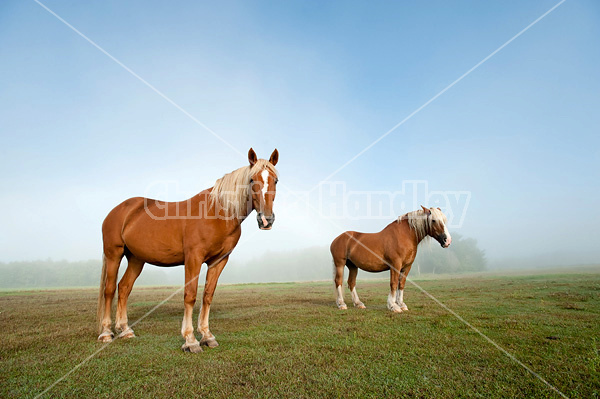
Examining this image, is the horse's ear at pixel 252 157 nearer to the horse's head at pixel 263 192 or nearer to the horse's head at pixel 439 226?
the horse's head at pixel 263 192

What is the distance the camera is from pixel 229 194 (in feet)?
18.2

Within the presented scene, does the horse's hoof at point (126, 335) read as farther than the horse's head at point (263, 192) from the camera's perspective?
Yes

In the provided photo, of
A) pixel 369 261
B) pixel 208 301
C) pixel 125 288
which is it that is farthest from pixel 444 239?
pixel 125 288

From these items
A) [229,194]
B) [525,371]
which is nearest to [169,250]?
[229,194]

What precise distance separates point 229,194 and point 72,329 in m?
4.68

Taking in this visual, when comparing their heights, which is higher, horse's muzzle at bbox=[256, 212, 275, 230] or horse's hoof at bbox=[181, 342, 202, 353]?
horse's muzzle at bbox=[256, 212, 275, 230]

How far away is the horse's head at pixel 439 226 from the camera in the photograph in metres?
9.12

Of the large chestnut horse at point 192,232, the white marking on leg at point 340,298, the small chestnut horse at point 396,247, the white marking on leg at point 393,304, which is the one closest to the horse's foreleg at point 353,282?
the small chestnut horse at point 396,247

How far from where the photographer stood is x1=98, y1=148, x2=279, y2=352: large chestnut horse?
5.23m

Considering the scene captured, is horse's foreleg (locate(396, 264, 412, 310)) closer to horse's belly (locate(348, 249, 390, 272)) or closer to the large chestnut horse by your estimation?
horse's belly (locate(348, 249, 390, 272))

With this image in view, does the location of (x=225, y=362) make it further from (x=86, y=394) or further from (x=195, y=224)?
(x=195, y=224)

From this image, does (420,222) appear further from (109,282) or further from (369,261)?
Answer: (109,282)

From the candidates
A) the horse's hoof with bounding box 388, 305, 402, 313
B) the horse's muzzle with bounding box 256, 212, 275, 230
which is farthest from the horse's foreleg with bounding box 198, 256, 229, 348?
the horse's hoof with bounding box 388, 305, 402, 313

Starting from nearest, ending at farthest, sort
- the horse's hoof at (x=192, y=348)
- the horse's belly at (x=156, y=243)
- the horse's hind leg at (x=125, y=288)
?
the horse's hoof at (x=192, y=348)
the horse's belly at (x=156, y=243)
the horse's hind leg at (x=125, y=288)
